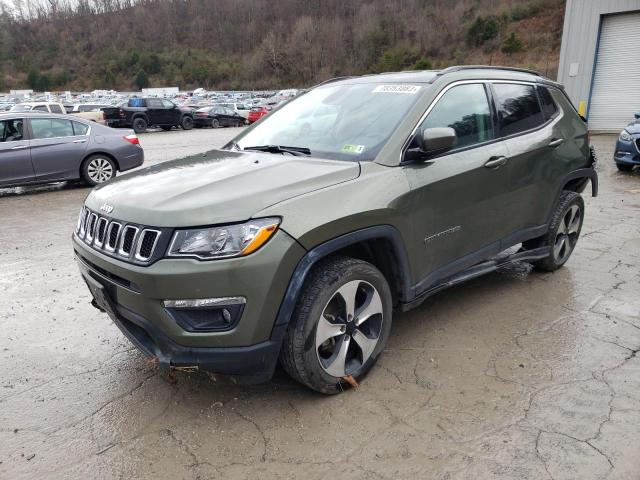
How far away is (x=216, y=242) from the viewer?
243 centimetres

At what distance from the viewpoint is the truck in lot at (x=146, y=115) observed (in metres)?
25.6

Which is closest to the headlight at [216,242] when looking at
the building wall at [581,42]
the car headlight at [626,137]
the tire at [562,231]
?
the tire at [562,231]

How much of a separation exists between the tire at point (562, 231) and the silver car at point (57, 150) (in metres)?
7.35

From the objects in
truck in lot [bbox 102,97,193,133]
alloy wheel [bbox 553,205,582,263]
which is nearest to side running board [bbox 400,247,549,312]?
alloy wheel [bbox 553,205,582,263]

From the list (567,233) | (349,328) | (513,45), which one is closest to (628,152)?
(567,233)

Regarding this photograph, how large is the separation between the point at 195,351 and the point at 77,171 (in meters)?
8.18

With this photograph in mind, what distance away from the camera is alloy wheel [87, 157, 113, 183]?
31.6 ft

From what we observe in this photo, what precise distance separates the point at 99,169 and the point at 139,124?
17.6 m

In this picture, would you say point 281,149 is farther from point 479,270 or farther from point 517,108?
point 517,108

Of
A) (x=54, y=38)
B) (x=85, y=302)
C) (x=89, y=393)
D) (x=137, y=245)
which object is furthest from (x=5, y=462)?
(x=54, y=38)

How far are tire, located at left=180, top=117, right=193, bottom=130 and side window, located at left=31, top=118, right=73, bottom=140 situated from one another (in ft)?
61.9

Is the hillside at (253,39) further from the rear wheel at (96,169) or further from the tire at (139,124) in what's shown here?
the rear wheel at (96,169)

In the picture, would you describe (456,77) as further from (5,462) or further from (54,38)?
(54,38)

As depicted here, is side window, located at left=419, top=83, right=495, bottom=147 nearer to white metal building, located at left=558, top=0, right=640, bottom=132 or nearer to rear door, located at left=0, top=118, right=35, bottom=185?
rear door, located at left=0, top=118, right=35, bottom=185
